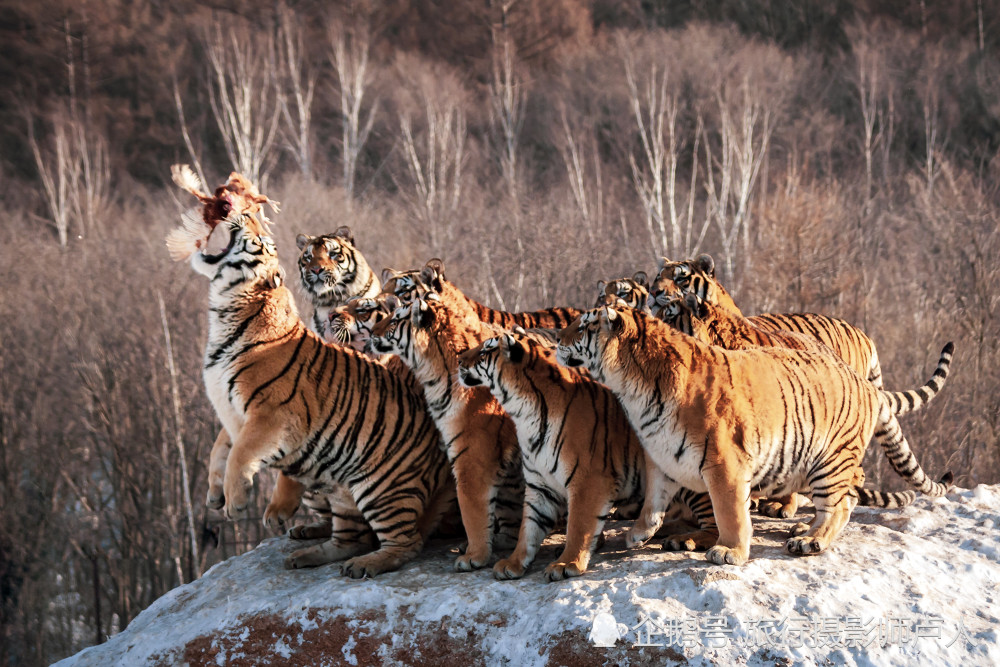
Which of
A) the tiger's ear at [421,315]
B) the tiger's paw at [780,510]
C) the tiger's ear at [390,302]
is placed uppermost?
the tiger's ear at [390,302]

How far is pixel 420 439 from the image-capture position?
17.2ft

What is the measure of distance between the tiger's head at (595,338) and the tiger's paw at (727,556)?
33.9 inches

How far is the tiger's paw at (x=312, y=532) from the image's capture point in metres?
5.82

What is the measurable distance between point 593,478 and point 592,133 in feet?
88.7

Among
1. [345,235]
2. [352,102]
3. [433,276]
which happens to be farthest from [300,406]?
[352,102]

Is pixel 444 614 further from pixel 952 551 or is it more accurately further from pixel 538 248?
pixel 538 248

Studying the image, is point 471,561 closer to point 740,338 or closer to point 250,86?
point 740,338

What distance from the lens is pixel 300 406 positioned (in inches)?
195

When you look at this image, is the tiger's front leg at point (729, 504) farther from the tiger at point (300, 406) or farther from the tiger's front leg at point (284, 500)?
the tiger's front leg at point (284, 500)

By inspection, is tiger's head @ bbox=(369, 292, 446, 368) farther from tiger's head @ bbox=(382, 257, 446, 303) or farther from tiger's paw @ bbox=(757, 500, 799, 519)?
tiger's paw @ bbox=(757, 500, 799, 519)

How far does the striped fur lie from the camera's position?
4.88 metres

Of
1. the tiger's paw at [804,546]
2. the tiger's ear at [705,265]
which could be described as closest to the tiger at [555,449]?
the tiger's paw at [804,546]

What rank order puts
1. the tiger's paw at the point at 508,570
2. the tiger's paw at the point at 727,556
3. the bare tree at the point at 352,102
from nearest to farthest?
the tiger's paw at the point at 727,556 → the tiger's paw at the point at 508,570 → the bare tree at the point at 352,102

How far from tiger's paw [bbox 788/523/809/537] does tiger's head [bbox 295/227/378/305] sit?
295 centimetres
